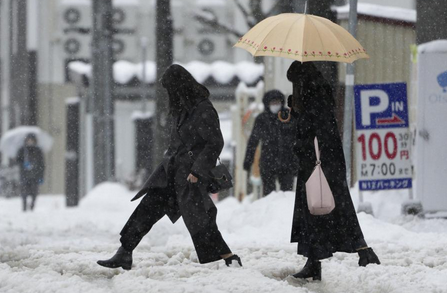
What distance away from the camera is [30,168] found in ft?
69.7

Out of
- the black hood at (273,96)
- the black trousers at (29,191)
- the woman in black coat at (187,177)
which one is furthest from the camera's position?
the black trousers at (29,191)

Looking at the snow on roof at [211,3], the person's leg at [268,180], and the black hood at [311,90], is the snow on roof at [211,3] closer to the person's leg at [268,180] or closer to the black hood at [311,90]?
the person's leg at [268,180]

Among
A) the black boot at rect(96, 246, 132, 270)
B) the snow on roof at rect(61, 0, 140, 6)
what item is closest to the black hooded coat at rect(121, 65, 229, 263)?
the black boot at rect(96, 246, 132, 270)

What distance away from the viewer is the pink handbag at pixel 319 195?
7.00m

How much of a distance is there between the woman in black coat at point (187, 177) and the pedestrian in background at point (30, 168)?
13.8 meters

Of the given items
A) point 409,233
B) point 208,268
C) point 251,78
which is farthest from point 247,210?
point 251,78

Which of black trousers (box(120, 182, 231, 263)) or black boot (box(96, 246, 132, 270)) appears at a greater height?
black trousers (box(120, 182, 231, 263))

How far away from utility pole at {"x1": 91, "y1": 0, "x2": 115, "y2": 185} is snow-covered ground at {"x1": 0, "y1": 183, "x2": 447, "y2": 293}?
6.96 metres

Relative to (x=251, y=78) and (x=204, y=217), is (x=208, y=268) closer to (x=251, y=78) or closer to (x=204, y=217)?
(x=204, y=217)

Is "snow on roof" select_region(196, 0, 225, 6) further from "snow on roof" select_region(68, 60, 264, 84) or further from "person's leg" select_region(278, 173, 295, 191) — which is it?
"person's leg" select_region(278, 173, 295, 191)

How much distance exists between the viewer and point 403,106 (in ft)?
39.8

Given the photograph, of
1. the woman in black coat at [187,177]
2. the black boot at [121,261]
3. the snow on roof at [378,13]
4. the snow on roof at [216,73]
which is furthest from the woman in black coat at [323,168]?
the snow on roof at [216,73]

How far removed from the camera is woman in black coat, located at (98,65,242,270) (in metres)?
7.44

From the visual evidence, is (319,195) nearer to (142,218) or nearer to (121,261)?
(142,218)
